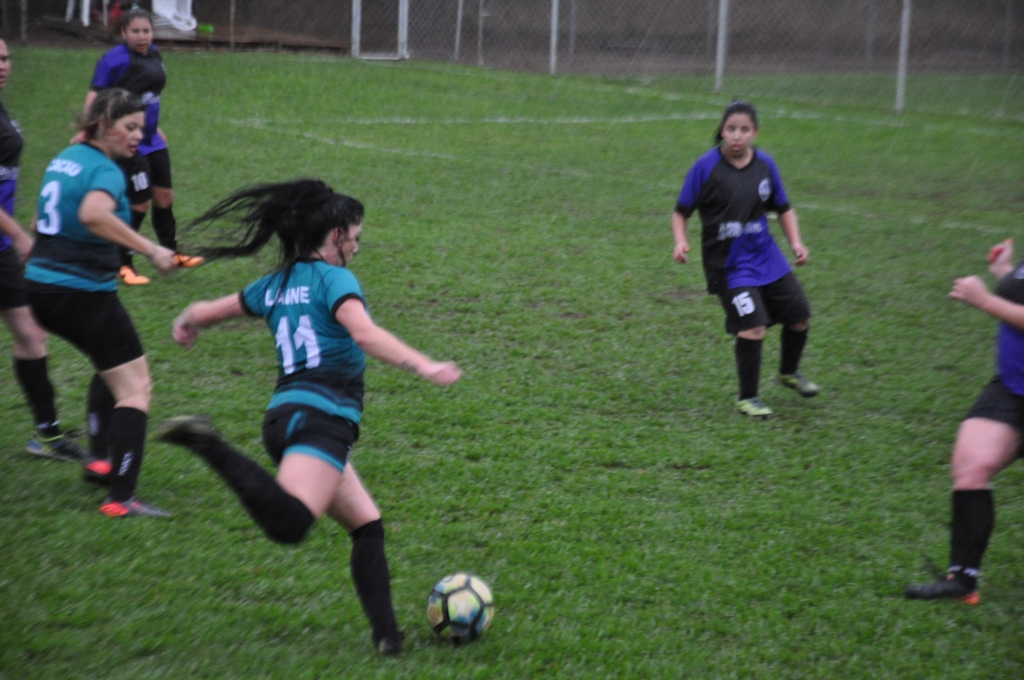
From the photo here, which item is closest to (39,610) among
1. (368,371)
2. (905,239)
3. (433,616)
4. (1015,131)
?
(433,616)

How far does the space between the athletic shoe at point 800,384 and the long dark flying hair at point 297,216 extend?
366cm

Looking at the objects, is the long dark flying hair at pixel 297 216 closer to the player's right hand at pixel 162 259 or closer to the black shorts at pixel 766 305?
the player's right hand at pixel 162 259

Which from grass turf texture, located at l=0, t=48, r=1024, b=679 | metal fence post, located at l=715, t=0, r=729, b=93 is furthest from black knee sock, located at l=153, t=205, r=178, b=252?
metal fence post, located at l=715, t=0, r=729, b=93

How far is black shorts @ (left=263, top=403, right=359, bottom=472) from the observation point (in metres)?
3.61

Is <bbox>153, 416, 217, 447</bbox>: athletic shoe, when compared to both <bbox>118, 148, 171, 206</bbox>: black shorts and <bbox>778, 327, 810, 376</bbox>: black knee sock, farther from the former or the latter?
<bbox>118, 148, 171, 206</bbox>: black shorts

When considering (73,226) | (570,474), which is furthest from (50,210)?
(570,474)

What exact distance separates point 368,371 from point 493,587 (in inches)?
112

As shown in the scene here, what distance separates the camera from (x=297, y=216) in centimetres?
380

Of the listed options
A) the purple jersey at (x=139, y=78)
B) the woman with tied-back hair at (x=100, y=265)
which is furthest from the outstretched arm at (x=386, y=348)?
the purple jersey at (x=139, y=78)

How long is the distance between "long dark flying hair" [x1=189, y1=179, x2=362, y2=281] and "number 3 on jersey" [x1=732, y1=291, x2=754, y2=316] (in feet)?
9.98

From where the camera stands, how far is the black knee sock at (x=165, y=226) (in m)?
8.91

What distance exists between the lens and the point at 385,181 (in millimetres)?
12758

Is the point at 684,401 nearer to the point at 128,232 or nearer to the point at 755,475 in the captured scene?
the point at 755,475

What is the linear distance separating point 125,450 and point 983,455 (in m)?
3.65
